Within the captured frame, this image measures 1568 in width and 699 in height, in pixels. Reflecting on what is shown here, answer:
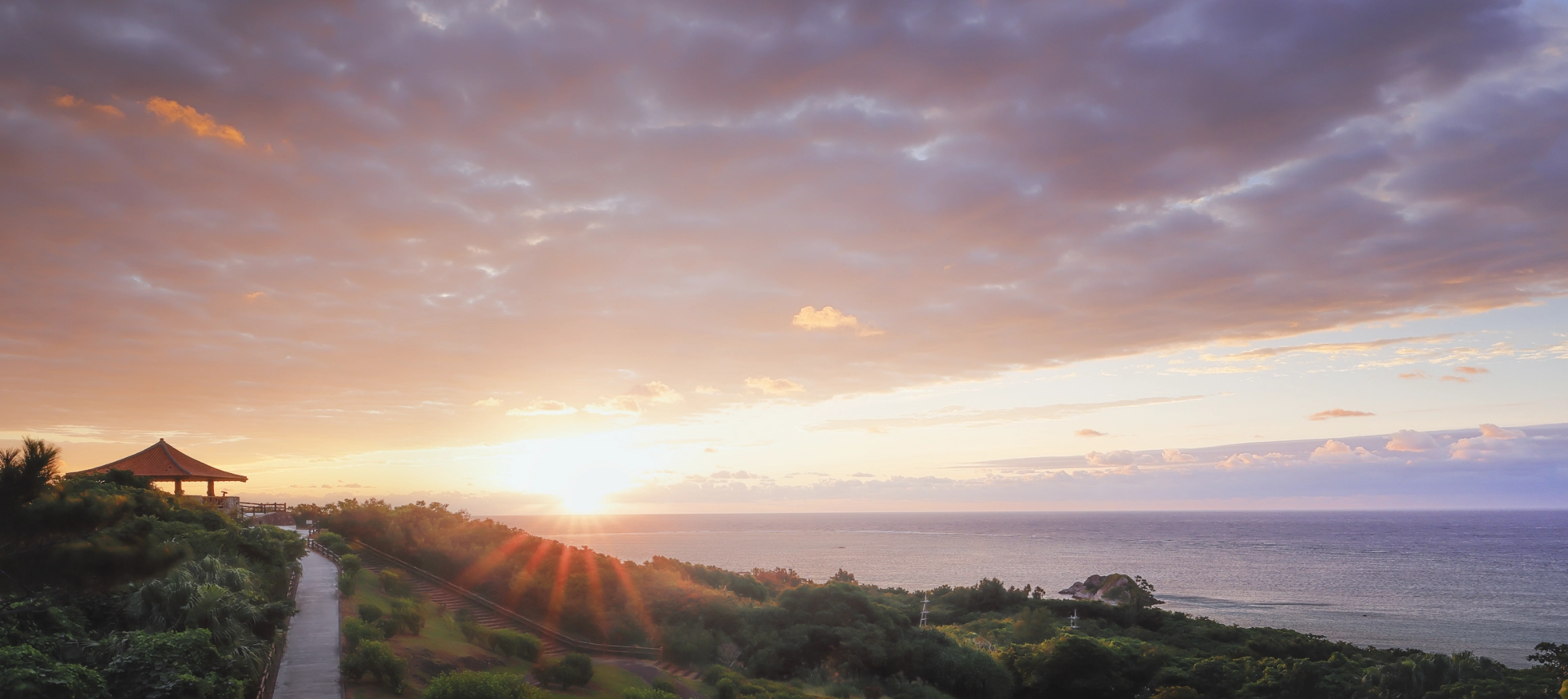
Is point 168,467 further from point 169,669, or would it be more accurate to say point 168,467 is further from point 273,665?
point 169,669

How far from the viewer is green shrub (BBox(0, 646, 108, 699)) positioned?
414 inches

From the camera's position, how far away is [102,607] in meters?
15.8

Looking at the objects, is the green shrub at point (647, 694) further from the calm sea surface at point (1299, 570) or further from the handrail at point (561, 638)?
the calm sea surface at point (1299, 570)

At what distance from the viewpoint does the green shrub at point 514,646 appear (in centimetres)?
2641

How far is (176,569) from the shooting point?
16797mm

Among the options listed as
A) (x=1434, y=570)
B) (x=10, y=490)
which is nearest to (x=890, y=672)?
(x=10, y=490)

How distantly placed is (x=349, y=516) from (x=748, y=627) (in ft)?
86.0

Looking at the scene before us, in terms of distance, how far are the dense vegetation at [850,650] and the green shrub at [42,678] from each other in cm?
1696

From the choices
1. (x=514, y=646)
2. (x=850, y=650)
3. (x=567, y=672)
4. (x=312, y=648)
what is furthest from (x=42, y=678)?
(x=850, y=650)

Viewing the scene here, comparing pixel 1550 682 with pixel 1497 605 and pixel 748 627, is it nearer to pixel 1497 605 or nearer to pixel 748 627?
pixel 748 627

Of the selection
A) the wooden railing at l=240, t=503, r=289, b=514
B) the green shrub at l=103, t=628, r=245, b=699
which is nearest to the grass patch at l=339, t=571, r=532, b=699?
the green shrub at l=103, t=628, r=245, b=699

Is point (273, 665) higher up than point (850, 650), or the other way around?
point (273, 665)

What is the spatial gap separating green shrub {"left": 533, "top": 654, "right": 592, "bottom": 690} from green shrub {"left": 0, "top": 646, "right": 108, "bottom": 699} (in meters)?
14.0

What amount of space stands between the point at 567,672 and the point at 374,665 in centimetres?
698
